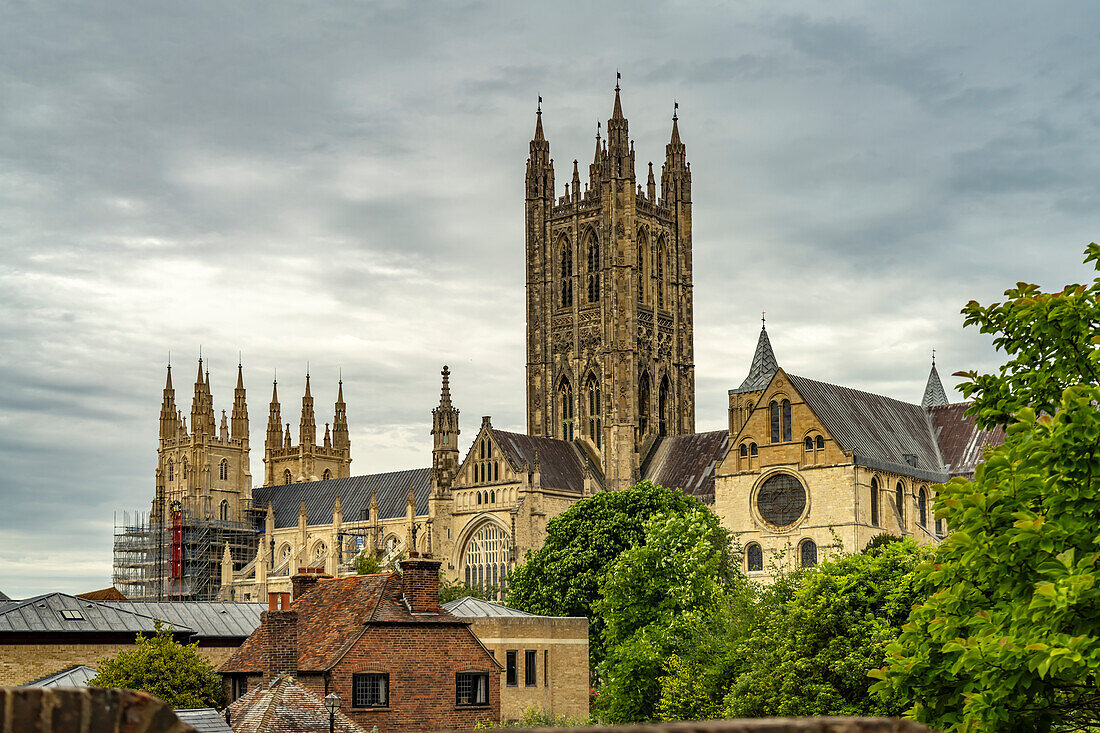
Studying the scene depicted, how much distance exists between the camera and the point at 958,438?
86.2 m

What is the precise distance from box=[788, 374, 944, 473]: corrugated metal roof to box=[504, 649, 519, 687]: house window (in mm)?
34596

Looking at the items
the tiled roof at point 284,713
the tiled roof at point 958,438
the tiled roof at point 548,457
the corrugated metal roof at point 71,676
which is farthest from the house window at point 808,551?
the tiled roof at point 284,713

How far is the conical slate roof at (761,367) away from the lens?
93438 millimetres

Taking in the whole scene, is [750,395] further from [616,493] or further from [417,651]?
[417,651]

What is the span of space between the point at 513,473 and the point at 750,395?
1701 cm

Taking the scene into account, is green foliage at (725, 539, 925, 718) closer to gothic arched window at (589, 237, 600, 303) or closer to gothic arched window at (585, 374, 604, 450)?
gothic arched window at (585, 374, 604, 450)

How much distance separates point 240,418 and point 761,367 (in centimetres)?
7090

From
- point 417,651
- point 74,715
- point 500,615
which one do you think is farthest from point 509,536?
point 74,715

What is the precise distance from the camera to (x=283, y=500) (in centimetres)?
13688

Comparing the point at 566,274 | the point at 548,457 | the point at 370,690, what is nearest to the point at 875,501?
the point at 548,457

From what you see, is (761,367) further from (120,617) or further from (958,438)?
(120,617)

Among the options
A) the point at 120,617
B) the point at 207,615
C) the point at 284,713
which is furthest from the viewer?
the point at 207,615

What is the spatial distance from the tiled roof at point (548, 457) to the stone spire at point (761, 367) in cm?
1404

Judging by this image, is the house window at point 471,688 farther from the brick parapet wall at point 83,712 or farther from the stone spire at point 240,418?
the stone spire at point 240,418
